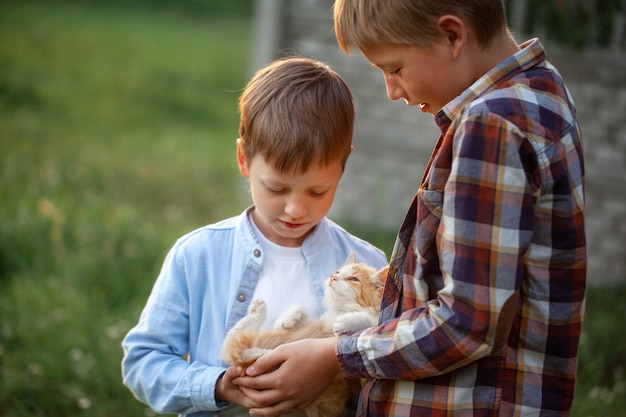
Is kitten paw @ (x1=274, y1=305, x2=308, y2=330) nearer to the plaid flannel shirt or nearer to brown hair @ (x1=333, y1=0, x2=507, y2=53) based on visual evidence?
the plaid flannel shirt

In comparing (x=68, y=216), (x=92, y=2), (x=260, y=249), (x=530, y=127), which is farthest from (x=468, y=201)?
(x=92, y=2)

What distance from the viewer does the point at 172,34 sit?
51.7 feet

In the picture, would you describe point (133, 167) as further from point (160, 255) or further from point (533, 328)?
point (533, 328)

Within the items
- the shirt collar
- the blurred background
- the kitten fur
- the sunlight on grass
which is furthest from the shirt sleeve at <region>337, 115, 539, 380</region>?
the sunlight on grass

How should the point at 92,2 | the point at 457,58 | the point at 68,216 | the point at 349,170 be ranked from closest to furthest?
the point at 457,58 → the point at 68,216 → the point at 349,170 → the point at 92,2

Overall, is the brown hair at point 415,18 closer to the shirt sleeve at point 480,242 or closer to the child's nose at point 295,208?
the shirt sleeve at point 480,242

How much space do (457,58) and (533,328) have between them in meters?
0.69

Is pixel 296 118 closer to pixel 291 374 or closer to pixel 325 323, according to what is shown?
pixel 325 323

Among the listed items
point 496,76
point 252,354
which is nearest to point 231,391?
point 252,354

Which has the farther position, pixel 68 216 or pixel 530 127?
pixel 68 216

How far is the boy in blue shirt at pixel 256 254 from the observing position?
2113 mm

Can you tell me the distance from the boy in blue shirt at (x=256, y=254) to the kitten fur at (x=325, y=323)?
0.06 meters

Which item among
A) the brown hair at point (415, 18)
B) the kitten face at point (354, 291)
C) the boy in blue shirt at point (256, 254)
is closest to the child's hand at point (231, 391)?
the boy in blue shirt at point (256, 254)

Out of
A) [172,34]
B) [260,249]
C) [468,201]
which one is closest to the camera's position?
[468,201]
